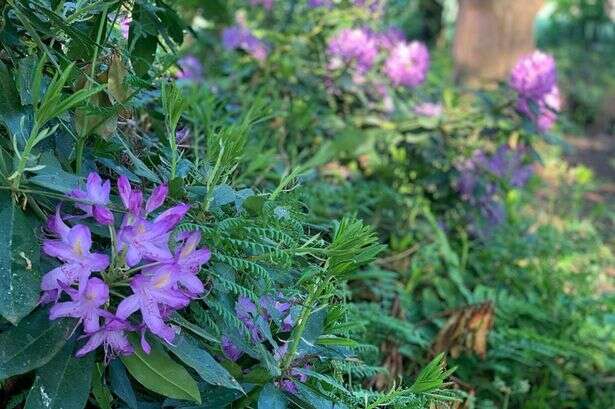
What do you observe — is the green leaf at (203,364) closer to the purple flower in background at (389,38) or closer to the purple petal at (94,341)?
the purple petal at (94,341)

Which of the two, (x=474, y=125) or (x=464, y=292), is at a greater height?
(x=474, y=125)

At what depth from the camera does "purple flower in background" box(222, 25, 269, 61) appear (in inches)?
126

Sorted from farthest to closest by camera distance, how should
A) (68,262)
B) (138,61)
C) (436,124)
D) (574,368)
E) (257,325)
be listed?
(436,124) < (574,368) < (138,61) < (257,325) < (68,262)

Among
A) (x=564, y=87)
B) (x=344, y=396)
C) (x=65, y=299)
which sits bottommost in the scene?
(x=564, y=87)

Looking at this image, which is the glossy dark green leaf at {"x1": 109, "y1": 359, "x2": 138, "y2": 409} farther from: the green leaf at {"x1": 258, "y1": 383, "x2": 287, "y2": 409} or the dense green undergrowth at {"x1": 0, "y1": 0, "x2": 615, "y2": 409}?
the green leaf at {"x1": 258, "y1": 383, "x2": 287, "y2": 409}

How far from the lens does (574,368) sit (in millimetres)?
2582

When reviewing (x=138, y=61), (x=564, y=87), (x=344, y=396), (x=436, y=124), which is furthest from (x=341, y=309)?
(x=564, y=87)

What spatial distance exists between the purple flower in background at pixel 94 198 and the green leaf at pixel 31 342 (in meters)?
0.13

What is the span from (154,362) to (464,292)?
1.83 metres

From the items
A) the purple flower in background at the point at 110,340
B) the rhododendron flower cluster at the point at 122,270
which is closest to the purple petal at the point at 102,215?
the rhododendron flower cluster at the point at 122,270

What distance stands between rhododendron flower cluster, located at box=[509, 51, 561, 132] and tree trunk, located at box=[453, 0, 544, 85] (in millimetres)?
3288

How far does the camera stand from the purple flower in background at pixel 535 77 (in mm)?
2920

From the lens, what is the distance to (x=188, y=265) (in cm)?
94

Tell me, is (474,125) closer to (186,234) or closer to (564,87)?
(186,234)
